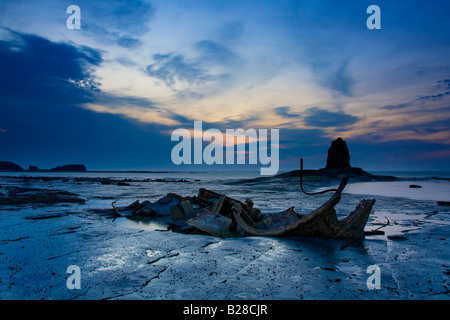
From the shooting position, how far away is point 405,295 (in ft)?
10.3

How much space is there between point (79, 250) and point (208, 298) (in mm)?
3230

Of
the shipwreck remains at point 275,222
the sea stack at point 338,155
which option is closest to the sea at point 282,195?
the shipwreck remains at point 275,222

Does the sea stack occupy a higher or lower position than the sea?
higher

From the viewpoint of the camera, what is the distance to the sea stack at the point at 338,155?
65875 millimetres

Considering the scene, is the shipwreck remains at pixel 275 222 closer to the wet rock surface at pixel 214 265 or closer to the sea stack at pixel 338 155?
the wet rock surface at pixel 214 265

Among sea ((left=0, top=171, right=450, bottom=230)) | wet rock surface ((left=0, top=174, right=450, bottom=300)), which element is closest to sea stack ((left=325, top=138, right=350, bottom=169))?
sea ((left=0, top=171, right=450, bottom=230))

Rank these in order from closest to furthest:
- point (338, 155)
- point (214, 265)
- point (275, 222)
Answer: point (214, 265) < point (275, 222) < point (338, 155)

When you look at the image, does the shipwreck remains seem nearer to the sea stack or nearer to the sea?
the sea

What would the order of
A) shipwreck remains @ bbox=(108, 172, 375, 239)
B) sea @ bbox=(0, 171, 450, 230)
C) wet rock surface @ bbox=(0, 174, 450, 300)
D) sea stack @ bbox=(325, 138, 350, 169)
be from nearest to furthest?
wet rock surface @ bbox=(0, 174, 450, 300), shipwreck remains @ bbox=(108, 172, 375, 239), sea @ bbox=(0, 171, 450, 230), sea stack @ bbox=(325, 138, 350, 169)

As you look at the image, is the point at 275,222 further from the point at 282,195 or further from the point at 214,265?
the point at 282,195

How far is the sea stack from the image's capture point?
65.9 m

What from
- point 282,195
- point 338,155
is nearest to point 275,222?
point 282,195

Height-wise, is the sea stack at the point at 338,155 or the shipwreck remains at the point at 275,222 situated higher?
the sea stack at the point at 338,155

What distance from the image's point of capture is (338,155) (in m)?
66.9
